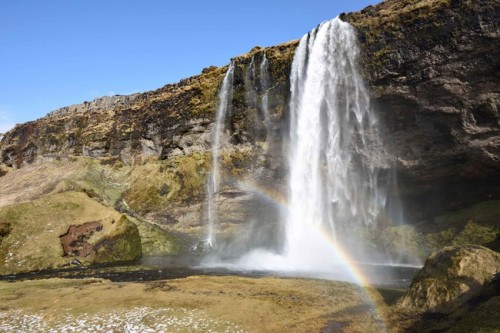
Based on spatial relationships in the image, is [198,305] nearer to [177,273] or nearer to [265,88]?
[177,273]

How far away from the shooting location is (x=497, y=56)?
2894 cm

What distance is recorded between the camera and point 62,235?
33500mm

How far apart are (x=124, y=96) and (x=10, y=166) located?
996 inches

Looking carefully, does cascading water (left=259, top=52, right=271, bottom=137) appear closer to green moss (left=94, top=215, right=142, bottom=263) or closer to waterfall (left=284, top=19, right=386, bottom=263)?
waterfall (left=284, top=19, right=386, bottom=263)

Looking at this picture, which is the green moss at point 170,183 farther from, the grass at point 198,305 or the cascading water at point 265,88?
the grass at point 198,305

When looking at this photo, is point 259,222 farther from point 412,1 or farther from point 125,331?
point 125,331

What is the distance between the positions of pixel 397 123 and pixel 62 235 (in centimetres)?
3118

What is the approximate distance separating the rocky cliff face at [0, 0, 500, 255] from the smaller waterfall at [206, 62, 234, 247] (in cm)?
94

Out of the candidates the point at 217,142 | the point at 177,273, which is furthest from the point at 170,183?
the point at 177,273

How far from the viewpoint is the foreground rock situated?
30688 mm

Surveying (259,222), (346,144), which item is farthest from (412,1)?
(259,222)

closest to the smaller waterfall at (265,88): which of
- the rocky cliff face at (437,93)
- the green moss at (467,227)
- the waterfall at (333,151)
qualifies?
the waterfall at (333,151)

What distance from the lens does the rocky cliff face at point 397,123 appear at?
1192 inches

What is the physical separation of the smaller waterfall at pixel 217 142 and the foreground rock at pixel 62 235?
990cm
